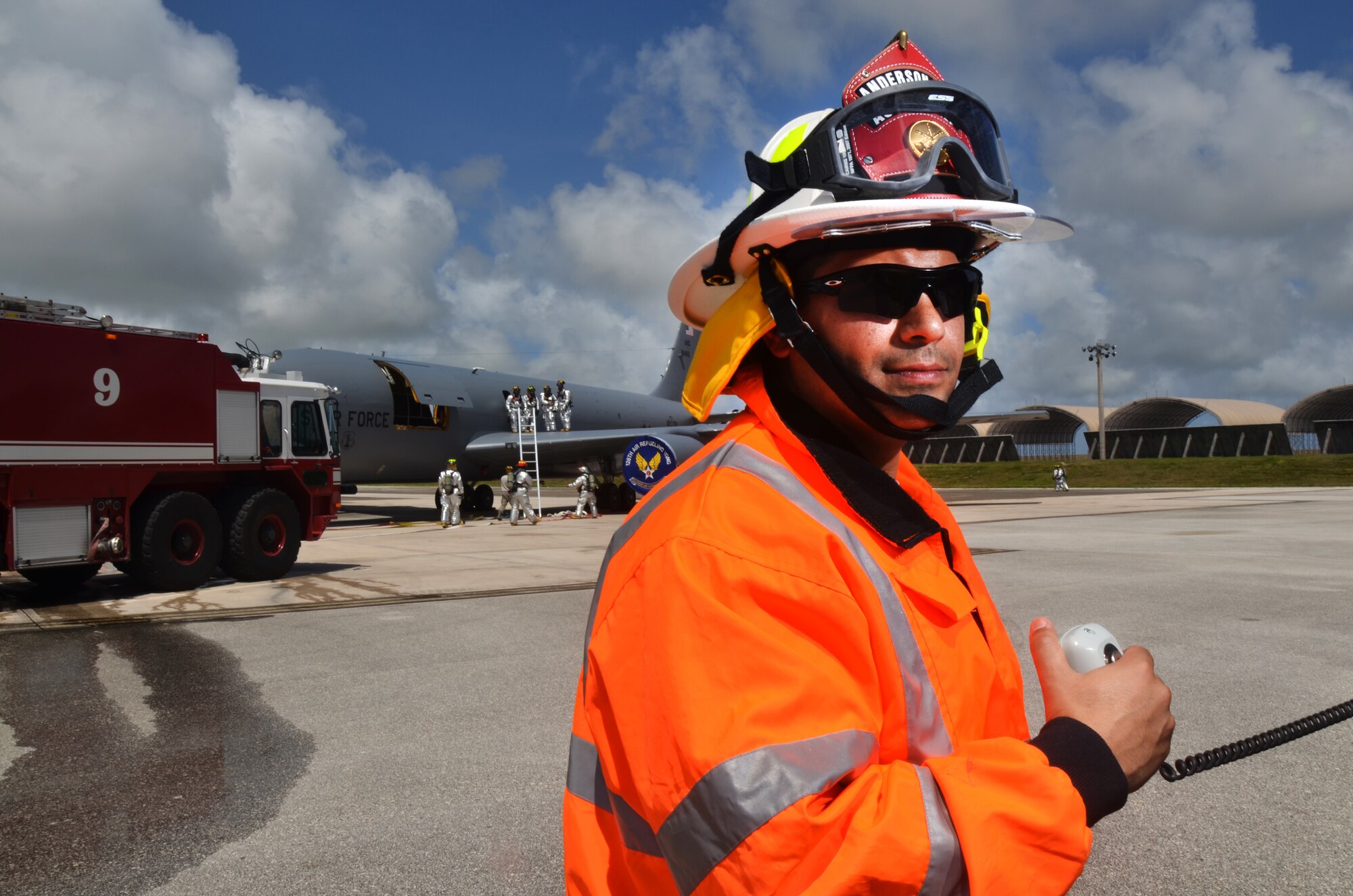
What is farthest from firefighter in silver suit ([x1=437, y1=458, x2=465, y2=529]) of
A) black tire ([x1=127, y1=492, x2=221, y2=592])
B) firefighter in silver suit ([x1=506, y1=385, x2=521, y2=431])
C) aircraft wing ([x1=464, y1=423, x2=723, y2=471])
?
black tire ([x1=127, y1=492, x2=221, y2=592])

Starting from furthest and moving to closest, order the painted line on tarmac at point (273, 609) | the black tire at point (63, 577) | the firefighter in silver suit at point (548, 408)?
the firefighter in silver suit at point (548, 408) → the black tire at point (63, 577) → the painted line on tarmac at point (273, 609)

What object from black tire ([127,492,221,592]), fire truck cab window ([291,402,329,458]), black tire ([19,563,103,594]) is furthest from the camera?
fire truck cab window ([291,402,329,458])

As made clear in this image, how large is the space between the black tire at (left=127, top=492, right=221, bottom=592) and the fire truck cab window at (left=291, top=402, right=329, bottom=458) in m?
1.77

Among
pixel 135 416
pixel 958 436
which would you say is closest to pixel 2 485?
pixel 135 416

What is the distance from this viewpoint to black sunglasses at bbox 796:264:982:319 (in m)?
1.49

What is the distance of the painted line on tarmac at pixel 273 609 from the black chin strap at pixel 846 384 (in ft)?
24.3

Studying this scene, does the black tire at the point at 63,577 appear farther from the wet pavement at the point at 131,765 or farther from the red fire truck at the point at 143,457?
the wet pavement at the point at 131,765

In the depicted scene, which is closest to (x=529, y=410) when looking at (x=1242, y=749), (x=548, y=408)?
(x=548, y=408)

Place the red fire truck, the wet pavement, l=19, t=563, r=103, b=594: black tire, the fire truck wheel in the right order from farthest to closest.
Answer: the fire truck wheel → l=19, t=563, r=103, b=594: black tire → the red fire truck → the wet pavement

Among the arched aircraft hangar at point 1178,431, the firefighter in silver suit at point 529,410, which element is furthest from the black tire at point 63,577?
the arched aircraft hangar at point 1178,431

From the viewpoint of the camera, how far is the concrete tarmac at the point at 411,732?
3318mm

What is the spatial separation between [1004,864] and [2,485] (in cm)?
1063

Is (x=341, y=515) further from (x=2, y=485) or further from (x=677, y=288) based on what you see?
(x=677, y=288)

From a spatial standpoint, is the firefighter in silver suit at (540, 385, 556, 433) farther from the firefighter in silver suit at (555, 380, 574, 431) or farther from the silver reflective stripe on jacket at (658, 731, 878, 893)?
the silver reflective stripe on jacket at (658, 731, 878, 893)
